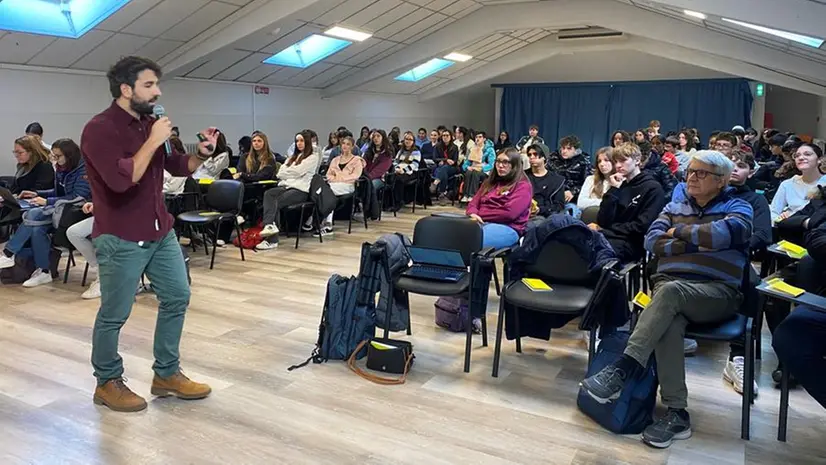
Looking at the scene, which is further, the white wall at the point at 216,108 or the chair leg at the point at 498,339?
the white wall at the point at 216,108

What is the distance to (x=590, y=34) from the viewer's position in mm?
12297

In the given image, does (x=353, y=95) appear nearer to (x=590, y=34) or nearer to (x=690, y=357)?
(x=590, y=34)

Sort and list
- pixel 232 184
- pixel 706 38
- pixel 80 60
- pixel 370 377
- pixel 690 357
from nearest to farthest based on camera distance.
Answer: pixel 370 377 < pixel 690 357 < pixel 232 184 < pixel 80 60 < pixel 706 38

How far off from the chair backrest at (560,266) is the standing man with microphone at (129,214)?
5.68 ft

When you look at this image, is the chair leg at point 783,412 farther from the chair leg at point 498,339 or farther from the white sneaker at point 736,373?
the chair leg at point 498,339

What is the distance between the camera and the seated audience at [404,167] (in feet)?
27.8

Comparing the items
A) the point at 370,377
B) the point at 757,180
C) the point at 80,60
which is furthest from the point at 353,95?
the point at 370,377

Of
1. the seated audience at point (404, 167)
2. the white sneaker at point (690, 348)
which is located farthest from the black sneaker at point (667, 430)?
the seated audience at point (404, 167)

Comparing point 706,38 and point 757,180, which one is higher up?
point 706,38

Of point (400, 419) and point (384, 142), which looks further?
point (384, 142)

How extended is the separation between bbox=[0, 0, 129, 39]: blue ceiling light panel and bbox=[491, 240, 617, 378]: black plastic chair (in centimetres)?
551

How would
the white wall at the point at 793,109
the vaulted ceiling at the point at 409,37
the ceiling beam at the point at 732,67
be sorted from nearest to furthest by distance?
the vaulted ceiling at the point at 409,37 < the ceiling beam at the point at 732,67 < the white wall at the point at 793,109

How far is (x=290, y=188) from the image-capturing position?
647 cm

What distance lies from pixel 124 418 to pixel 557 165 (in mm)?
5069
